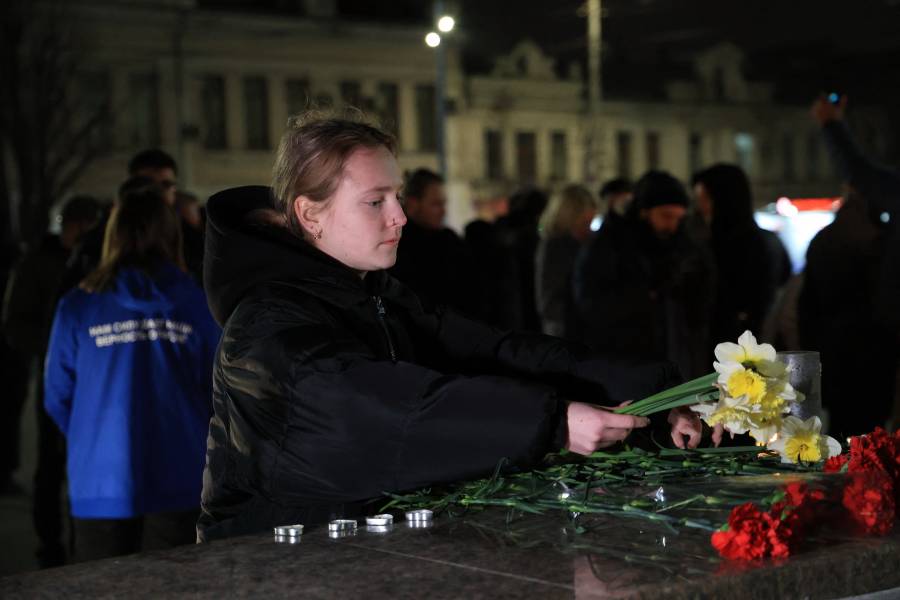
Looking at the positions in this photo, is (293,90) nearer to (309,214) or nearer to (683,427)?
(309,214)

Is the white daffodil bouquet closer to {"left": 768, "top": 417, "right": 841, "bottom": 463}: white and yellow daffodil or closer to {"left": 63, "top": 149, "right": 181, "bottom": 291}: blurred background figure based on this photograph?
{"left": 768, "top": 417, "right": 841, "bottom": 463}: white and yellow daffodil

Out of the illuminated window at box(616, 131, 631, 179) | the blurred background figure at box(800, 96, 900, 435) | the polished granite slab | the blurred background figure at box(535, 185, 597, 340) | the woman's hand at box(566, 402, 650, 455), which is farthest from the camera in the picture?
the illuminated window at box(616, 131, 631, 179)

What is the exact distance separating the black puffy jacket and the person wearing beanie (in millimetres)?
5388

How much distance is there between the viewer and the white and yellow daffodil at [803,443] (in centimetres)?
299

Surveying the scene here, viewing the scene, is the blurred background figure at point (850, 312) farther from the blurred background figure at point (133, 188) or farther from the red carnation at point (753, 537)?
the red carnation at point (753, 537)

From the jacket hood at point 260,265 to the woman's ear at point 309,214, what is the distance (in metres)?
0.05

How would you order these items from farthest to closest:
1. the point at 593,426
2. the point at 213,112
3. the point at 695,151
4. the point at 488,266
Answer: the point at 695,151 < the point at 213,112 < the point at 488,266 < the point at 593,426

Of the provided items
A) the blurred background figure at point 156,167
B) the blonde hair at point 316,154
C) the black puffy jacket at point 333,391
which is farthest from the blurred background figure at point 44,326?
the black puffy jacket at point 333,391

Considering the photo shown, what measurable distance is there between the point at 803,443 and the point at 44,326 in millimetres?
5429

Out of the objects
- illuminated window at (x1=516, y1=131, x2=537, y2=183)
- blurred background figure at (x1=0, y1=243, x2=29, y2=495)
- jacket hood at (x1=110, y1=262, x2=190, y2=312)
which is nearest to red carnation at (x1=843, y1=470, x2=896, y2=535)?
→ jacket hood at (x1=110, y1=262, x2=190, y2=312)

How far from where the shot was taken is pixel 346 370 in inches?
113

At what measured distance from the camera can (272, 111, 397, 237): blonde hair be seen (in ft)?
10.9

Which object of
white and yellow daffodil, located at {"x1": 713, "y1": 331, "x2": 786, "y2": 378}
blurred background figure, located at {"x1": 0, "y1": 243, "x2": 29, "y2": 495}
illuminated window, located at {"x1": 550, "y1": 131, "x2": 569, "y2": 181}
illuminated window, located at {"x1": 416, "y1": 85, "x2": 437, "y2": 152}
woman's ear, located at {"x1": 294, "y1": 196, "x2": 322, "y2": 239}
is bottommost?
blurred background figure, located at {"x1": 0, "y1": 243, "x2": 29, "y2": 495}

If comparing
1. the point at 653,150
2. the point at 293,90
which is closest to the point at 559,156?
the point at 653,150
